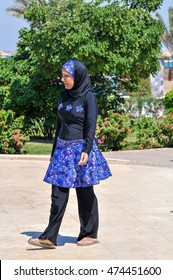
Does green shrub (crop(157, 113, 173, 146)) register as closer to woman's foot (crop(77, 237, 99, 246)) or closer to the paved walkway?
the paved walkway

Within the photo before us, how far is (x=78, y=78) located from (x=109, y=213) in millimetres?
2770

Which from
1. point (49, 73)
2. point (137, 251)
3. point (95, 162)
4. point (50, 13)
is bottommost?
point (137, 251)

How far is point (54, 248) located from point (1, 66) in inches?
603

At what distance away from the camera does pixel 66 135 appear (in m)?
8.02

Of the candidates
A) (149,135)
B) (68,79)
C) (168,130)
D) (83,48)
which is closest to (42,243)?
(68,79)

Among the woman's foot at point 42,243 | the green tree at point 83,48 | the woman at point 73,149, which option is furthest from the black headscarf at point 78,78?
A: the green tree at point 83,48

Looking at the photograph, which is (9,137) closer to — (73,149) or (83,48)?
(83,48)

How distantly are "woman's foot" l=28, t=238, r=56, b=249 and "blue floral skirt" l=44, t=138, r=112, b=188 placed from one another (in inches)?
21.9

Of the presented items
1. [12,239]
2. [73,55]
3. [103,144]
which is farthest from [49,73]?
[12,239]

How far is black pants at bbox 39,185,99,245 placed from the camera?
26.2 ft

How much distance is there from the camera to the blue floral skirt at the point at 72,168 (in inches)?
313

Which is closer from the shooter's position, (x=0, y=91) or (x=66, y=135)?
(x=66, y=135)

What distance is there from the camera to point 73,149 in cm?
800
